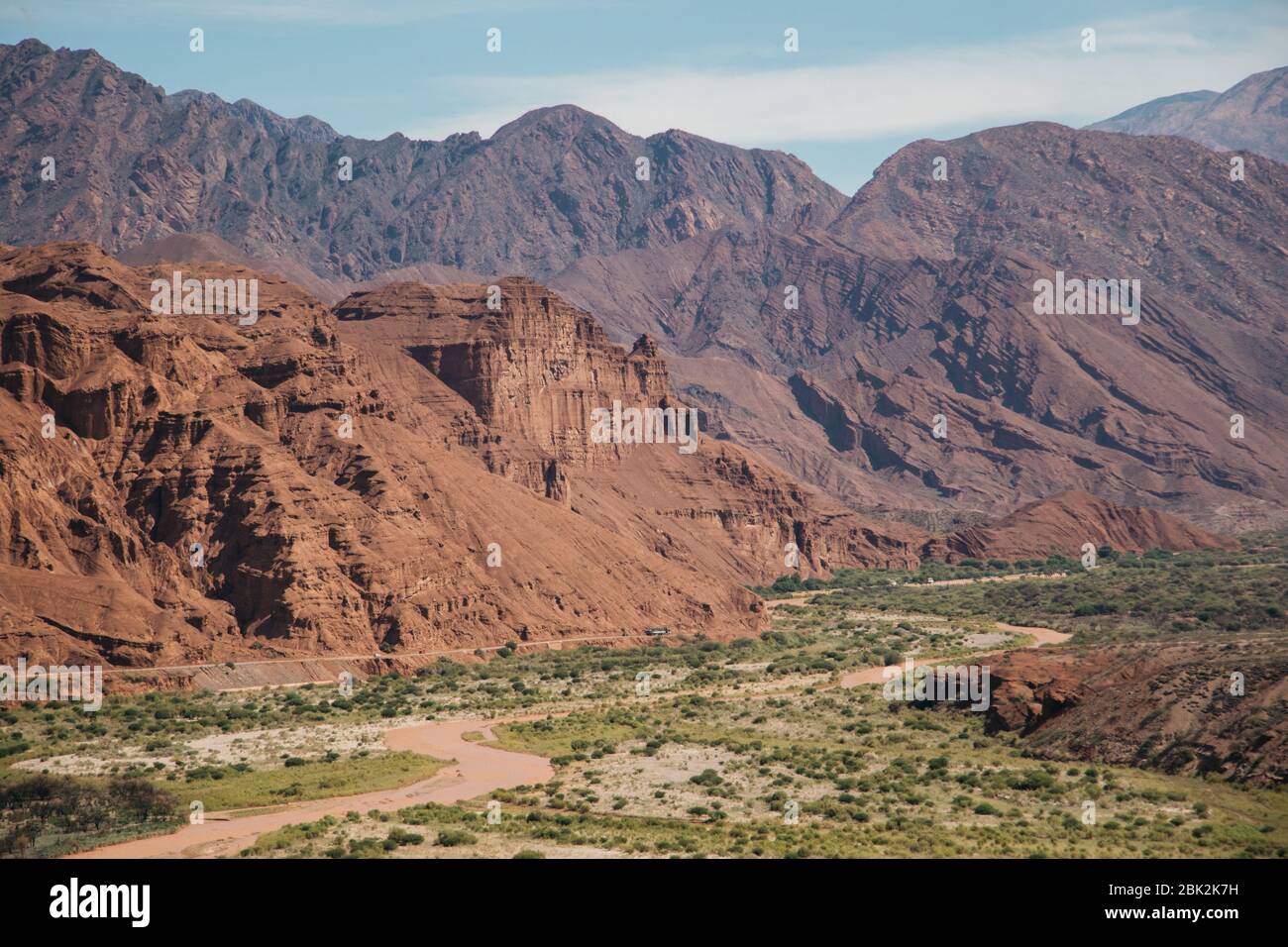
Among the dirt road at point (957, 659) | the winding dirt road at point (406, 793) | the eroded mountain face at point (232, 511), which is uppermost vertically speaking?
the eroded mountain face at point (232, 511)

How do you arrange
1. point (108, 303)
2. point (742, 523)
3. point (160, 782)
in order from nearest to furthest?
point (160, 782)
point (108, 303)
point (742, 523)

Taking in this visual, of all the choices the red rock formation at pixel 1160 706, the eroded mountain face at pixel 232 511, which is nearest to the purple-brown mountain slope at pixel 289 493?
the eroded mountain face at pixel 232 511

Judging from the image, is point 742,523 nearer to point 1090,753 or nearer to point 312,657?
point 312,657

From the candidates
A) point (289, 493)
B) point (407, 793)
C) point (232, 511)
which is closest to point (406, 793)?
point (407, 793)

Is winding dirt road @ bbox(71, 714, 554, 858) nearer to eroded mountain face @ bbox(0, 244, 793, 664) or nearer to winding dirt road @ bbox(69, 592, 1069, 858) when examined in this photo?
winding dirt road @ bbox(69, 592, 1069, 858)

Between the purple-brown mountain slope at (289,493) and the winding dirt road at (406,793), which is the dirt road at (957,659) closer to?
the purple-brown mountain slope at (289,493)

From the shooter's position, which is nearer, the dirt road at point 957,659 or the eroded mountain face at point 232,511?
the eroded mountain face at point 232,511

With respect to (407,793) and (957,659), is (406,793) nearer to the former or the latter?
(407,793)
